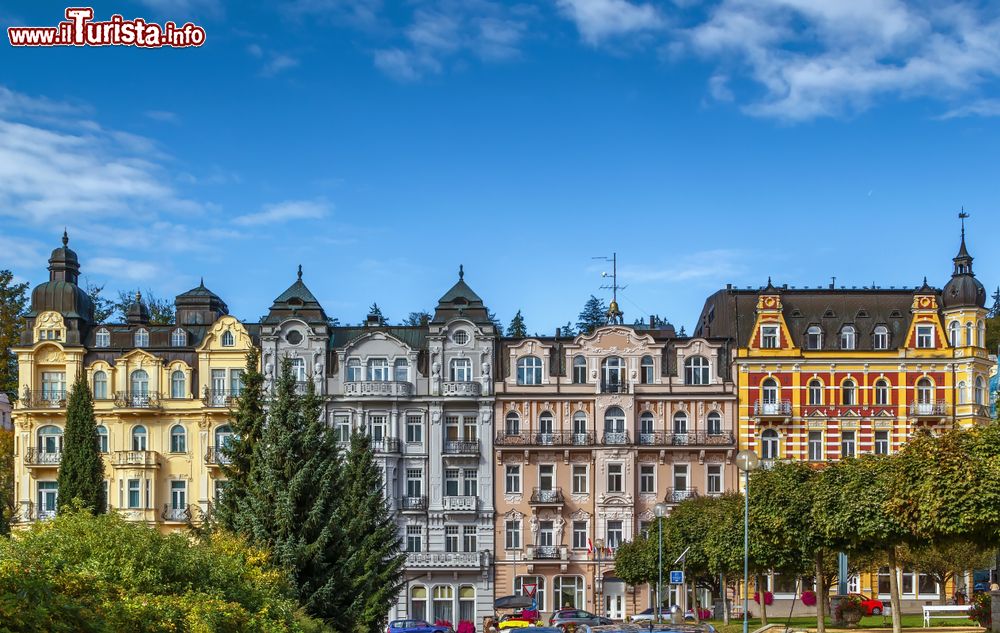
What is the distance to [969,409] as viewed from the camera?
247ft

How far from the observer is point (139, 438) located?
78500mm

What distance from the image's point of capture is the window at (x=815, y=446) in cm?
7625

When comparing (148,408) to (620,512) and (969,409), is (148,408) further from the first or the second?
(969,409)

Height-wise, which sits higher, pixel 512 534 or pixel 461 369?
pixel 461 369

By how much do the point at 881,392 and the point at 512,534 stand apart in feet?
77.2

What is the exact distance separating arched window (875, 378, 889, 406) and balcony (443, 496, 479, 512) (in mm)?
24666

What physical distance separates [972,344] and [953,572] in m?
14.3

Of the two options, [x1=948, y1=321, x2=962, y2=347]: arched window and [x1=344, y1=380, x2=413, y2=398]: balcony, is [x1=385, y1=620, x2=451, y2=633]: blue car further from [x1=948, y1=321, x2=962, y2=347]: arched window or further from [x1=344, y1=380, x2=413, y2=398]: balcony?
[x1=948, y1=321, x2=962, y2=347]: arched window

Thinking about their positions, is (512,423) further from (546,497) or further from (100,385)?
(100,385)

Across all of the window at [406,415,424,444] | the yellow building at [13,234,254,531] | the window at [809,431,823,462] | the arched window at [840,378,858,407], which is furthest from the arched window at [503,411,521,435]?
the arched window at [840,378,858,407]

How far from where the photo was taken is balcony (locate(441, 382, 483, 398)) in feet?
251

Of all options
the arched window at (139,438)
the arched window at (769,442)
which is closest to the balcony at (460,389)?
the arched window at (769,442)

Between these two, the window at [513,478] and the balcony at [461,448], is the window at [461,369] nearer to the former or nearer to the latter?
the balcony at [461,448]

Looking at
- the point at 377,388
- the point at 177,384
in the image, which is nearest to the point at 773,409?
the point at 377,388
